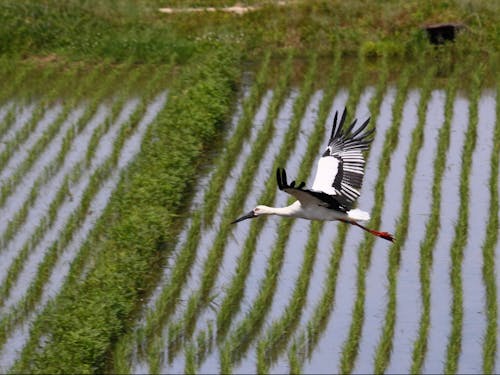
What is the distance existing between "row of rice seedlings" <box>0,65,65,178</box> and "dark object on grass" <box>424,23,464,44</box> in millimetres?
4586

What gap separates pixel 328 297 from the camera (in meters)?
9.30

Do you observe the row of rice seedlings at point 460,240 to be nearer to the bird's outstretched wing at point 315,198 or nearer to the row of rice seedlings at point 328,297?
the row of rice seedlings at point 328,297

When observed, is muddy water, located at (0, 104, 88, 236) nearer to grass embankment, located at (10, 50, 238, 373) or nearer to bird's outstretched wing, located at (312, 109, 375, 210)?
grass embankment, located at (10, 50, 238, 373)

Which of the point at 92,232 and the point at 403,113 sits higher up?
the point at 403,113

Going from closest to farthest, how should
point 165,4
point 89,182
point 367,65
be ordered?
point 89,182, point 367,65, point 165,4

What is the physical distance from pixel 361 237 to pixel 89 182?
8.80ft

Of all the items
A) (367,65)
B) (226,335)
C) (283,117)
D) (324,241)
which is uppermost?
(367,65)

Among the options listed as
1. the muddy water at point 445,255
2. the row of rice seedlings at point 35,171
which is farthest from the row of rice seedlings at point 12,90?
the muddy water at point 445,255

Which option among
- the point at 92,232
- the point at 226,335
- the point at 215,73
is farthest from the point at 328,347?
the point at 215,73

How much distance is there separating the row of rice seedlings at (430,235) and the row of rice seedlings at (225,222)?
158cm

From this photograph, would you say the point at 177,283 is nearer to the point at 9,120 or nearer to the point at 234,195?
the point at 234,195

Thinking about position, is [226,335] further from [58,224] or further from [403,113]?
[403,113]

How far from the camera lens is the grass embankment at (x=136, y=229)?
8.21m

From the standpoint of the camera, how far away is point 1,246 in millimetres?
10359
